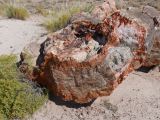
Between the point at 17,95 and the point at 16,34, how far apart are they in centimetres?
286

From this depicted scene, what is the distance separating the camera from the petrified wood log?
17.1 feet

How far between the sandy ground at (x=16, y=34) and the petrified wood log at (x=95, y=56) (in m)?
1.53

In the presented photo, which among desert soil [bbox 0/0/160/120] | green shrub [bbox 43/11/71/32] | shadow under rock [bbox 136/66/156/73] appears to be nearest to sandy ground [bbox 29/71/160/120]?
desert soil [bbox 0/0/160/120]

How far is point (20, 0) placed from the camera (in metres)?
14.2

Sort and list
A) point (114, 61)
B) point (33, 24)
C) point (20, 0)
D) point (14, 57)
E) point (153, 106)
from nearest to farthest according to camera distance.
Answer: point (114, 61)
point (153, 106)
point (14, 57)
point (33, 24)
point (20, 0)

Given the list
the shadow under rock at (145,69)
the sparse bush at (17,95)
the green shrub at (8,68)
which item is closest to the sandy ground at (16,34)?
the green shrub at (8,68)

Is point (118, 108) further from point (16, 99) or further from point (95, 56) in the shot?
Answer: point (16, 99)

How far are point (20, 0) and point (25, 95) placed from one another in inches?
357

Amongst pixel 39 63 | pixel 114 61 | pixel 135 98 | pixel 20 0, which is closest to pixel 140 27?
pixel 114 61

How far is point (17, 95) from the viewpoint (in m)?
5.48

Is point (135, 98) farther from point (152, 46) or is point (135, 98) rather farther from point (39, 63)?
point (39, 63)

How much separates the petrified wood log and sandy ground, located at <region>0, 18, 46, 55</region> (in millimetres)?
1528

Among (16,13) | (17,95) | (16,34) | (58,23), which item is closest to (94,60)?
(17,95)

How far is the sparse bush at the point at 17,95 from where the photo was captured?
5.46 meters
